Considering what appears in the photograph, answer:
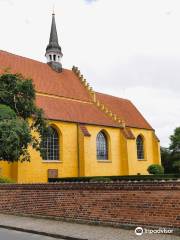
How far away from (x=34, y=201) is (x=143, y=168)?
2306 cm

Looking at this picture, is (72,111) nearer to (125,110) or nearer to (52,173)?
(52,173)

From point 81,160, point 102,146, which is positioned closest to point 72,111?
point 102,146

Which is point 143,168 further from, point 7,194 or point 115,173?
point 7,194

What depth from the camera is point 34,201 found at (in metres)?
13.2

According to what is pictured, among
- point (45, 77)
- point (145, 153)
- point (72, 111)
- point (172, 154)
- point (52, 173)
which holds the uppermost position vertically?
point (45, 77)

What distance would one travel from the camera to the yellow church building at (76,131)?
26.5m

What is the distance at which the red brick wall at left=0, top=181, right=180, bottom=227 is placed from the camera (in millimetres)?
9352

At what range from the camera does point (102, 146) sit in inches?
1227

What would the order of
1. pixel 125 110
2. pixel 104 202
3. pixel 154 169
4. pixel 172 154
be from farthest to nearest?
1. pixel 172 154
2. pixel 125 110
3. pixel 154 169
4. pixel 104 202

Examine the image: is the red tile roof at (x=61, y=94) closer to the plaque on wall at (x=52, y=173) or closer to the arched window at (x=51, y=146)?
Answer: the arched window at (x=51, y=146)

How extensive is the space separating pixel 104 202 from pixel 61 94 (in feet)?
71.4

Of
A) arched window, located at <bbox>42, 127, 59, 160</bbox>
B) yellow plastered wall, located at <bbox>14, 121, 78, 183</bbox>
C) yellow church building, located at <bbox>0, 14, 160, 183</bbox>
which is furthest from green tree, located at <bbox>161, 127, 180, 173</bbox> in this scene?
arched window, located at <bbox>42, 127, 59, 160</bbox>

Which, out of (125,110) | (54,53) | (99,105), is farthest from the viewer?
(125,110)

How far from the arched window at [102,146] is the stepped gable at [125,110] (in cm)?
478
